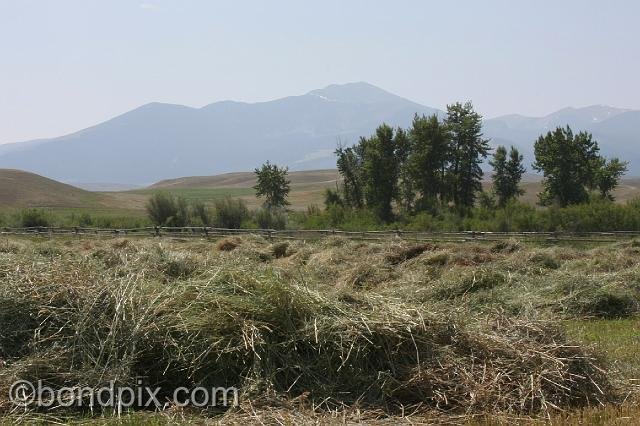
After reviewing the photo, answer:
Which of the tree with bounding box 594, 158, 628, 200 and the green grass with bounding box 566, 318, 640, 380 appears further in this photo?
the tree with bounding box 594, 158, 628, 200

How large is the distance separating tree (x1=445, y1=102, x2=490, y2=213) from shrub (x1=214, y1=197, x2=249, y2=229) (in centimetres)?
1729

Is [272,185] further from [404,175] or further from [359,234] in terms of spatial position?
[359,234]

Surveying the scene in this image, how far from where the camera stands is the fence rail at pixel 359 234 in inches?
1401

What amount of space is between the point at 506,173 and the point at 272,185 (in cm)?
2071

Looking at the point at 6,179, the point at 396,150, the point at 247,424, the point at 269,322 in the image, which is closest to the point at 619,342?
the point at 269,322

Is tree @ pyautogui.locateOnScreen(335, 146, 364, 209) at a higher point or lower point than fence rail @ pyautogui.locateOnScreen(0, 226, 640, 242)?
higher

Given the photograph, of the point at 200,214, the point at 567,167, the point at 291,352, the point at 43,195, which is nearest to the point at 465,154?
the point at 567,167

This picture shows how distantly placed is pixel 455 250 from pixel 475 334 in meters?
16.7

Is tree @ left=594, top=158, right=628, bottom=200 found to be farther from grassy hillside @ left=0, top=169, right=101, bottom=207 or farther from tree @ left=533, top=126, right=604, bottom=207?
grassy hillside @ left=0, top=169, right=101, bottom=207

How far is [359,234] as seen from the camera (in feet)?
125

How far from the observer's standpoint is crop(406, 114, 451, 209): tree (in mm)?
53875

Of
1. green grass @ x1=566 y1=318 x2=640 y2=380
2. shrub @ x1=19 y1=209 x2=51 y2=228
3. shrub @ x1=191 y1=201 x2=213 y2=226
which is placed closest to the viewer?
green grass @ x1=566 y1=318 x2=640 y2=380

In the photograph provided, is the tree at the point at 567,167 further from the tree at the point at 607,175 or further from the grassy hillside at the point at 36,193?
the grassy hillside at the point at 36,193

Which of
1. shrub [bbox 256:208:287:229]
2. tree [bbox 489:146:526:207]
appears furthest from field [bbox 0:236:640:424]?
tree [bbox 489:146:526:207]
